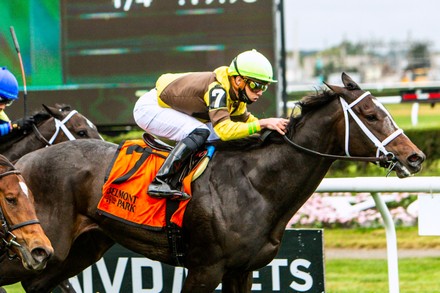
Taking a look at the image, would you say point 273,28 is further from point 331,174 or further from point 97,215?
point 97,215

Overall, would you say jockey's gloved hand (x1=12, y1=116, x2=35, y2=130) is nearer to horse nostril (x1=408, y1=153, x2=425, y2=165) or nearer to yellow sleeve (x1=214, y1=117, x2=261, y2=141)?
yellow sleeve (x1=214, y1=117, x2=261, y2=141)

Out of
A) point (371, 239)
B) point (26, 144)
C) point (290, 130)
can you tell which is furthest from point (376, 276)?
point (26, 144)

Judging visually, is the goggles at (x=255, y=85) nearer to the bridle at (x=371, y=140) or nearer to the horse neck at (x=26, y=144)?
the bridle at (x=371, y=140)

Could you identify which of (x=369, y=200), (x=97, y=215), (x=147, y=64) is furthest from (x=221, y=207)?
(x=147, y=64)

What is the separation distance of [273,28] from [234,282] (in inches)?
148

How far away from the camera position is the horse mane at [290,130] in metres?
5.43

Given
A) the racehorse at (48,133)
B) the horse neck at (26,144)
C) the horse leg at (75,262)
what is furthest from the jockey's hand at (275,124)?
the horse neck at (26,144)

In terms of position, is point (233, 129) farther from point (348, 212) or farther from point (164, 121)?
point (348, 212)

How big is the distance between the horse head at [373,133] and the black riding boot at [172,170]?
794 millimetres

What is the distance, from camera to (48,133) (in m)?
6.88

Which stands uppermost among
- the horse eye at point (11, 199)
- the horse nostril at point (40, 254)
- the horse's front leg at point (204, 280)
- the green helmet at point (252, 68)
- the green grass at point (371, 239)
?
the green helmet at point (252, 68)

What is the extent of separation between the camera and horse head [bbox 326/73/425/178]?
5191 millimetres

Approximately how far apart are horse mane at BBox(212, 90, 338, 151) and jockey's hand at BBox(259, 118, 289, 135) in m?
0.04

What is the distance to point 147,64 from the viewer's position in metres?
9.10
